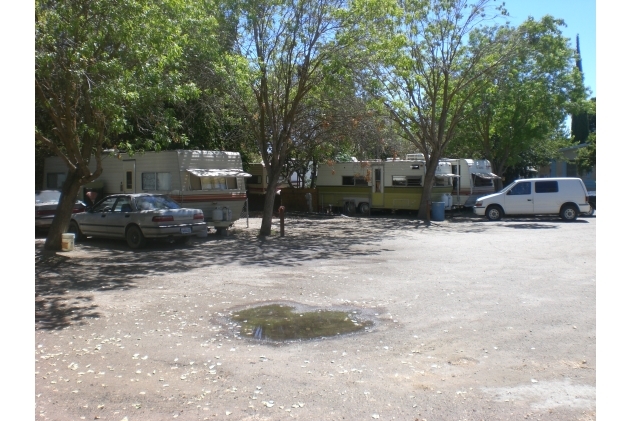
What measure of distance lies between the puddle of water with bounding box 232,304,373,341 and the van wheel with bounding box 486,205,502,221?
1800cm

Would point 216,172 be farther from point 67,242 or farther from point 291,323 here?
point 291,323

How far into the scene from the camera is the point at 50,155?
22.7 meters

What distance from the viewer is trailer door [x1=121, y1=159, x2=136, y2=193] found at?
19.1 meters

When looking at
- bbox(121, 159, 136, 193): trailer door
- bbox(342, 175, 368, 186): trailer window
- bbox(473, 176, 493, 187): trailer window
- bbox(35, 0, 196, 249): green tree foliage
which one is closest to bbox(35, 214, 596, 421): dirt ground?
bbox(35, 0, 196, 249): green tree foliage

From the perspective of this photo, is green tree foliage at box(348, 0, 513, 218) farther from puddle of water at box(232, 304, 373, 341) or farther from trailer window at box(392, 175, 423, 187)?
puddle of water at box(232, 304, 373, 341)

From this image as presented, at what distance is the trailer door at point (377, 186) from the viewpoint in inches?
1096

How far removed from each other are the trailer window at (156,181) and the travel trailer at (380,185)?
32.7ft

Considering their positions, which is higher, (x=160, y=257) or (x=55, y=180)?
(x=55, y=180)

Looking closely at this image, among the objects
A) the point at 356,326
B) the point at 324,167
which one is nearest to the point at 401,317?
the point at 356,326

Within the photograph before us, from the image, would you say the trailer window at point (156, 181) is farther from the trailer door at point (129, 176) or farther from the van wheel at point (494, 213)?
the van wheel at point (494, 213)

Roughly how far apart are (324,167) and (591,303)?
21621 millimetres

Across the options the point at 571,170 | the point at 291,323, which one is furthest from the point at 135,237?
the point at 571,170

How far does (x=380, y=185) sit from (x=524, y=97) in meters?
7.91

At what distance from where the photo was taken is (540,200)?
963 inches
